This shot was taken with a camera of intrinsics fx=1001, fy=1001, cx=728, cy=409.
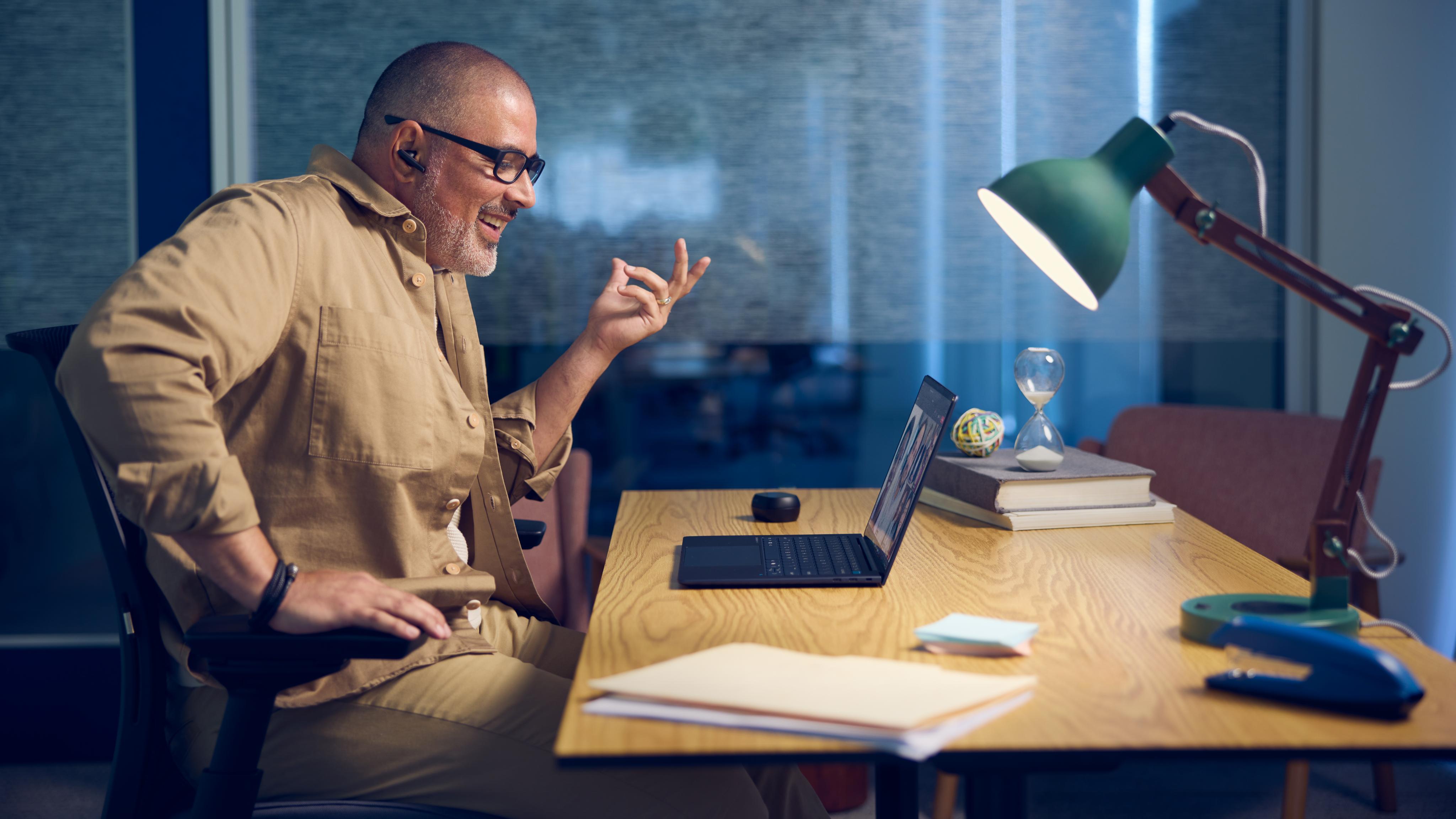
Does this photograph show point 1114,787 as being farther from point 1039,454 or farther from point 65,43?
point 65,43

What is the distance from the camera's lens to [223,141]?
2730mm

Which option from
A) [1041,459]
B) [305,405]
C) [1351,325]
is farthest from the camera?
[1041,459]

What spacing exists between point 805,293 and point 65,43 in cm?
211

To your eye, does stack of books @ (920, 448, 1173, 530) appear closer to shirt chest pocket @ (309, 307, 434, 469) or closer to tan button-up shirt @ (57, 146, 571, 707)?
tan button-up shirt @ (57, 146, 571, 707)

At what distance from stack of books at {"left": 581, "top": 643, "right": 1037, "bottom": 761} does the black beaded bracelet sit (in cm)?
41

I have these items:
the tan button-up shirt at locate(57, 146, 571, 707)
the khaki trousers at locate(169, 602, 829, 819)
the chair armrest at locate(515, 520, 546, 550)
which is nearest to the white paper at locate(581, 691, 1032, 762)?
the khaki trousers at locate(169, 602, 829, 819)

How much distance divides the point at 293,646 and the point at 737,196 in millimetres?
2090

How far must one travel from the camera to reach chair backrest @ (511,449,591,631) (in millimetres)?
2385

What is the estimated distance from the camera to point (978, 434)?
181cm

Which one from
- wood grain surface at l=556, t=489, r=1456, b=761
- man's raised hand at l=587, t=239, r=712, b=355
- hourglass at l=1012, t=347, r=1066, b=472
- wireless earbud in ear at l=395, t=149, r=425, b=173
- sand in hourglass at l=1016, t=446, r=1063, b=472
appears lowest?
wood grain surface at l=556, t=489, r=1456, b=761

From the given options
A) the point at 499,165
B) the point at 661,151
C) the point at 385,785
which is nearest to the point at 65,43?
the point at 661,151

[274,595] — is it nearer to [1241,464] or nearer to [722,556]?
[722,556]

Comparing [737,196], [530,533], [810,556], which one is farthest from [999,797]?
[737,196]

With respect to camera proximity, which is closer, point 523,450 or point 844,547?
point 844,547
